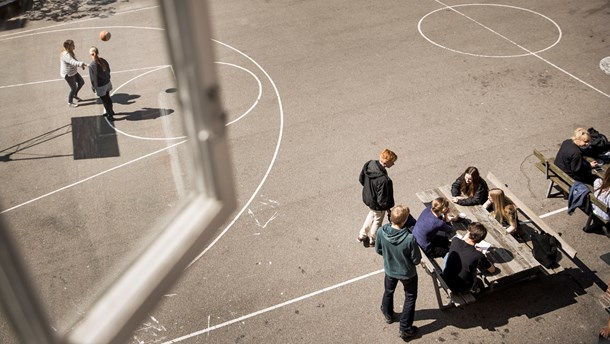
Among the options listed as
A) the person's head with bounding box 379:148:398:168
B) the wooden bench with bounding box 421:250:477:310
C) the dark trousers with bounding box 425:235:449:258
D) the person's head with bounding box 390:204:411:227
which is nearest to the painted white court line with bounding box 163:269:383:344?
the wooden bench with bounding box 421:250:477:310

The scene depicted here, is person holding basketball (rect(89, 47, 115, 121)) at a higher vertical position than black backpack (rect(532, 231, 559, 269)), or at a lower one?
higher

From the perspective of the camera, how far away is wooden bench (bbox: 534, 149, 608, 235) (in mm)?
8256

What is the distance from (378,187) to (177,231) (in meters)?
6.11

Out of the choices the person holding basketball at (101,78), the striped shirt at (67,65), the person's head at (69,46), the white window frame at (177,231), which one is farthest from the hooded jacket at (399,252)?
the person's head at (69,46)

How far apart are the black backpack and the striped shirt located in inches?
284

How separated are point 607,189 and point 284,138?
19.1 feet

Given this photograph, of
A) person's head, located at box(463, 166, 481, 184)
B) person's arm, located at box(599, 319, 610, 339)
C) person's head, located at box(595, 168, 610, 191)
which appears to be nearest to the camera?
person's arm, located at box(599, 319, 610, 339)

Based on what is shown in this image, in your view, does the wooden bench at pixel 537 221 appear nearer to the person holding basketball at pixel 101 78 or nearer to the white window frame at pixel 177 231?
the person holding basketball at pixel 101 78

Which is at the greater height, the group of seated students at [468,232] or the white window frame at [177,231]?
the white window frame at [177,231]

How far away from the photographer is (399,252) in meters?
6.46

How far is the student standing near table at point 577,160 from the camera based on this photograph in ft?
28.5

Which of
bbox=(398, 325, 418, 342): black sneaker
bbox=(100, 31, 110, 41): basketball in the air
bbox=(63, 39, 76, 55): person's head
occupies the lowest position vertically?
bbox=(398, 325, 418, 342): black sneaker

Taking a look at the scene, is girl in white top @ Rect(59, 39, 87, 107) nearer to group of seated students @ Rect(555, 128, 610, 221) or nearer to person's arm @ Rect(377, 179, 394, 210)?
person's arm @ Rect(377, 179, 394, 210)

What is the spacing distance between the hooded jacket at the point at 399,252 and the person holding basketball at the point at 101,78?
3.41 metres
